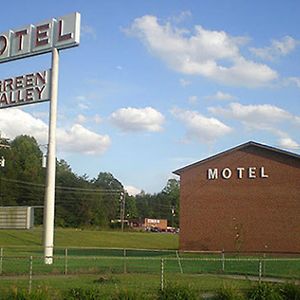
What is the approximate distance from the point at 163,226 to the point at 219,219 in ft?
347

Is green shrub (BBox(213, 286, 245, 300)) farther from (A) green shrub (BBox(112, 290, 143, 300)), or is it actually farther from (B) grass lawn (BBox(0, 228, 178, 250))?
(B) grass lawn (BBox(0, 228, 178, 250))

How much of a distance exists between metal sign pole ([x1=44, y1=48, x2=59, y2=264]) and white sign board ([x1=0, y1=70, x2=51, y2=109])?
0.38 m

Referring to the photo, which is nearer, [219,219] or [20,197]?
[219,219]

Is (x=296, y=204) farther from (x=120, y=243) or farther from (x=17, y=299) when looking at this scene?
(x=17, y=299)

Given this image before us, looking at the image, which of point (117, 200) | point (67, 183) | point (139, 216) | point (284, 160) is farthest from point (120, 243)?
point (139, 216)

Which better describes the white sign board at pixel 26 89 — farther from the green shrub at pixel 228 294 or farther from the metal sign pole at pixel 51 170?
the green shrub at pixel 228 294

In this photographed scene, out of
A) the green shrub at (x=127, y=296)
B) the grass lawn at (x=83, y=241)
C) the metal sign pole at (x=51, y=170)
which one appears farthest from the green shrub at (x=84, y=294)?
the grass lawn at (x=83, y=241)

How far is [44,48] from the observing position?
104 ft

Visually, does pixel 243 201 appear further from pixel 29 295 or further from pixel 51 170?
pixel 29 295

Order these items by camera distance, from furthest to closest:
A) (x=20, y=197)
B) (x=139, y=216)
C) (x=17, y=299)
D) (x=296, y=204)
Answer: (x=139, y=216)
(x=20, y=197)
(x=296, y=204)
(x=17, y=299)

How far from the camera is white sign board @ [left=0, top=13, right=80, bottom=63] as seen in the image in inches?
1208

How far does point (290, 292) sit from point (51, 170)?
709 inches

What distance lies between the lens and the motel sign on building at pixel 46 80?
101 ft

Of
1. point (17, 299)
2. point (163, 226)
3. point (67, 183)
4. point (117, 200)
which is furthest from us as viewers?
point (163, 226)
